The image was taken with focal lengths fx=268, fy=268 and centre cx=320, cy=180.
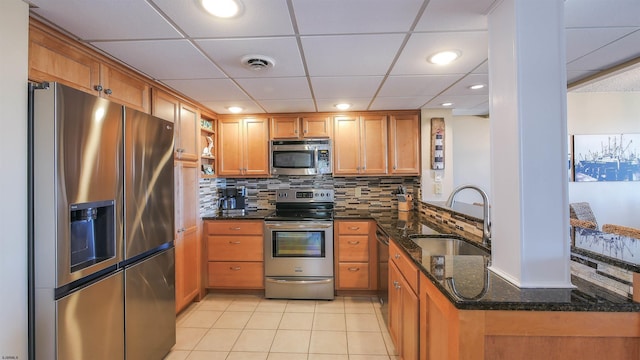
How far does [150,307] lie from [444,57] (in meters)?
2.47

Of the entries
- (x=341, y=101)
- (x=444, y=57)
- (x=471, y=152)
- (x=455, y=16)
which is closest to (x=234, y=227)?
(x=341, y=101)

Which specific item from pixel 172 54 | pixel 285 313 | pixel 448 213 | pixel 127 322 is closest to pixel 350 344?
pixel 285 313

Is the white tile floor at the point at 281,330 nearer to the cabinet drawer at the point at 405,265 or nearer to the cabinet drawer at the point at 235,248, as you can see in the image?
the cabinet drawer at the point at 235,248

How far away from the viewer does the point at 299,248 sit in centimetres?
287

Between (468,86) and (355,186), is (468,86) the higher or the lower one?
the higher one

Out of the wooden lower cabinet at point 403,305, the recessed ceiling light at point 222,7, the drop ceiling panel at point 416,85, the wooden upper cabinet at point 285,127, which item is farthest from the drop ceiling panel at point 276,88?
the wooden lower cabinet at point 403,305

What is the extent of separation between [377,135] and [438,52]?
153cm

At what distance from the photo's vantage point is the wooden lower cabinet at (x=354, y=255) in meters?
2.88

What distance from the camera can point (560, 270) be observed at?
3.34 feet

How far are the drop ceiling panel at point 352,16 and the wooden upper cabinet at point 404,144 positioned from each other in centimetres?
182

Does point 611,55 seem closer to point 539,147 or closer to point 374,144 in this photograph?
point 539,147

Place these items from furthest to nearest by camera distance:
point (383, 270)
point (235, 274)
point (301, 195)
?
point (301, 195)
point (235, 274)
point (383, 270)

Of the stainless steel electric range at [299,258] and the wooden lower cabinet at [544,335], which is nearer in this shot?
the wooden lower cabinet at [544,335]

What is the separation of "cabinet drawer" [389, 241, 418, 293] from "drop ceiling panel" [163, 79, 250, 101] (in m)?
1.81
